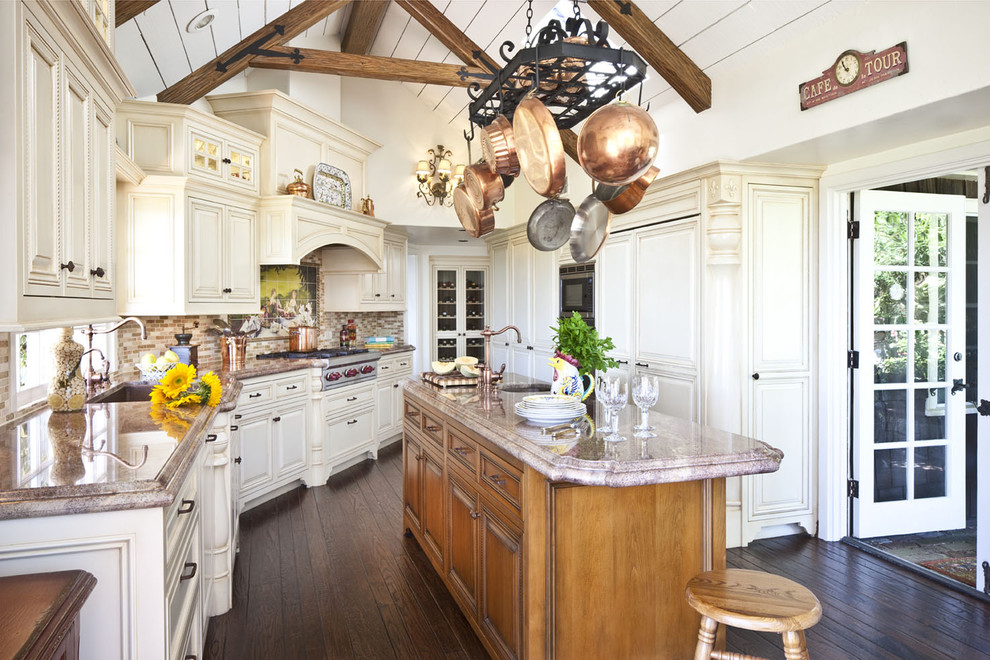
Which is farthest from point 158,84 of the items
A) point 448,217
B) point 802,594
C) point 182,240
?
point 802,594

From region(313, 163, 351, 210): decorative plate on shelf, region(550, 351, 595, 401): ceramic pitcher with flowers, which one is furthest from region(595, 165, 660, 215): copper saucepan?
region(313, 163, 351, 210): decorative plate on shelf

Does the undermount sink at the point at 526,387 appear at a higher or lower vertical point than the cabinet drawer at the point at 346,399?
higher

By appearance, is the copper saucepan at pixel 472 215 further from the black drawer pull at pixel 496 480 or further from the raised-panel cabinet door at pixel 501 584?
the raised-panel cabinet door at pixel 501 584

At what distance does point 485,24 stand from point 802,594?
Result: 14.3 ft

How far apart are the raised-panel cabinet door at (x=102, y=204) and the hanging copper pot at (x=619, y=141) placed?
167 cm

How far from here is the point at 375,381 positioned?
577cm

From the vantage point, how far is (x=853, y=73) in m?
2.86

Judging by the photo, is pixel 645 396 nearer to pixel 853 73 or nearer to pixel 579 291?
pixel 853 73

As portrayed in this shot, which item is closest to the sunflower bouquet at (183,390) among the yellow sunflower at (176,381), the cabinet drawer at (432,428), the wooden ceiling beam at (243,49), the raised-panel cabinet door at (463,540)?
the yellow sunflower at (176,381)

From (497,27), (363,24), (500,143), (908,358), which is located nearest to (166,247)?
(500,143)

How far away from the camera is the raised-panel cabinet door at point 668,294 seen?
3973mm

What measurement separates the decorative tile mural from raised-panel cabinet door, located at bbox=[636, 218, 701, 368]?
10.0 feet

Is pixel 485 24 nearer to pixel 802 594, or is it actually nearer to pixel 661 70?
pixel 661 70

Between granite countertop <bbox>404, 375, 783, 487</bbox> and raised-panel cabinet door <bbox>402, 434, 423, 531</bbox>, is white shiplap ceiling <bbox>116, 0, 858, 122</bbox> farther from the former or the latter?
raised-panel cabinet door <bbox>402, 434, 423, 531</bbox>
